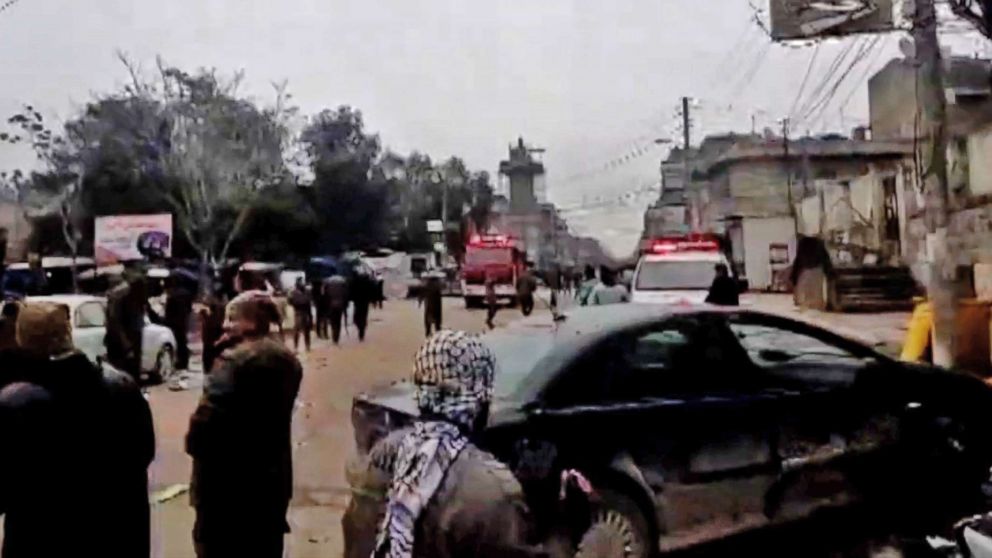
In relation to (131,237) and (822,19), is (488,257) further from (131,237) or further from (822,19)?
(822,19)

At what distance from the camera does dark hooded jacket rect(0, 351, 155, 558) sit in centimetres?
357

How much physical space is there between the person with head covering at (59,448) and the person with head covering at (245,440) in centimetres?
84

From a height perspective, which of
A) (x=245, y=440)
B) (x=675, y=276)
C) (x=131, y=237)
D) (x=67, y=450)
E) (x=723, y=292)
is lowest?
(x=245, y=440)

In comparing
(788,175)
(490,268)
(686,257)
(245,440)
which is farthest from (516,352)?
(788,175)

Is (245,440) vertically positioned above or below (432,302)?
below

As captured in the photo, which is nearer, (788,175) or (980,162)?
(980,162)

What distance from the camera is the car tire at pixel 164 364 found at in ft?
57.2

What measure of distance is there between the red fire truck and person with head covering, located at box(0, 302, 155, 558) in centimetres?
3610

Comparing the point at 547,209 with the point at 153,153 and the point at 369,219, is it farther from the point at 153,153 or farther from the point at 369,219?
the point at 153,153

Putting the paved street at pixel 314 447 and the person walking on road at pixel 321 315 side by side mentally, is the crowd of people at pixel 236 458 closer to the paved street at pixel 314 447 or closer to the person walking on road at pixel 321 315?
the paved street at pixel 314 447

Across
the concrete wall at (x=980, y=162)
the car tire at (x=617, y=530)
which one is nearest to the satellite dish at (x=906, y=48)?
the concrete wall at (x=980, y=162)

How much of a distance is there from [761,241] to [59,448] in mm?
48291

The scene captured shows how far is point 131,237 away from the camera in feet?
120

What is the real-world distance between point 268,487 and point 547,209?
105 m
